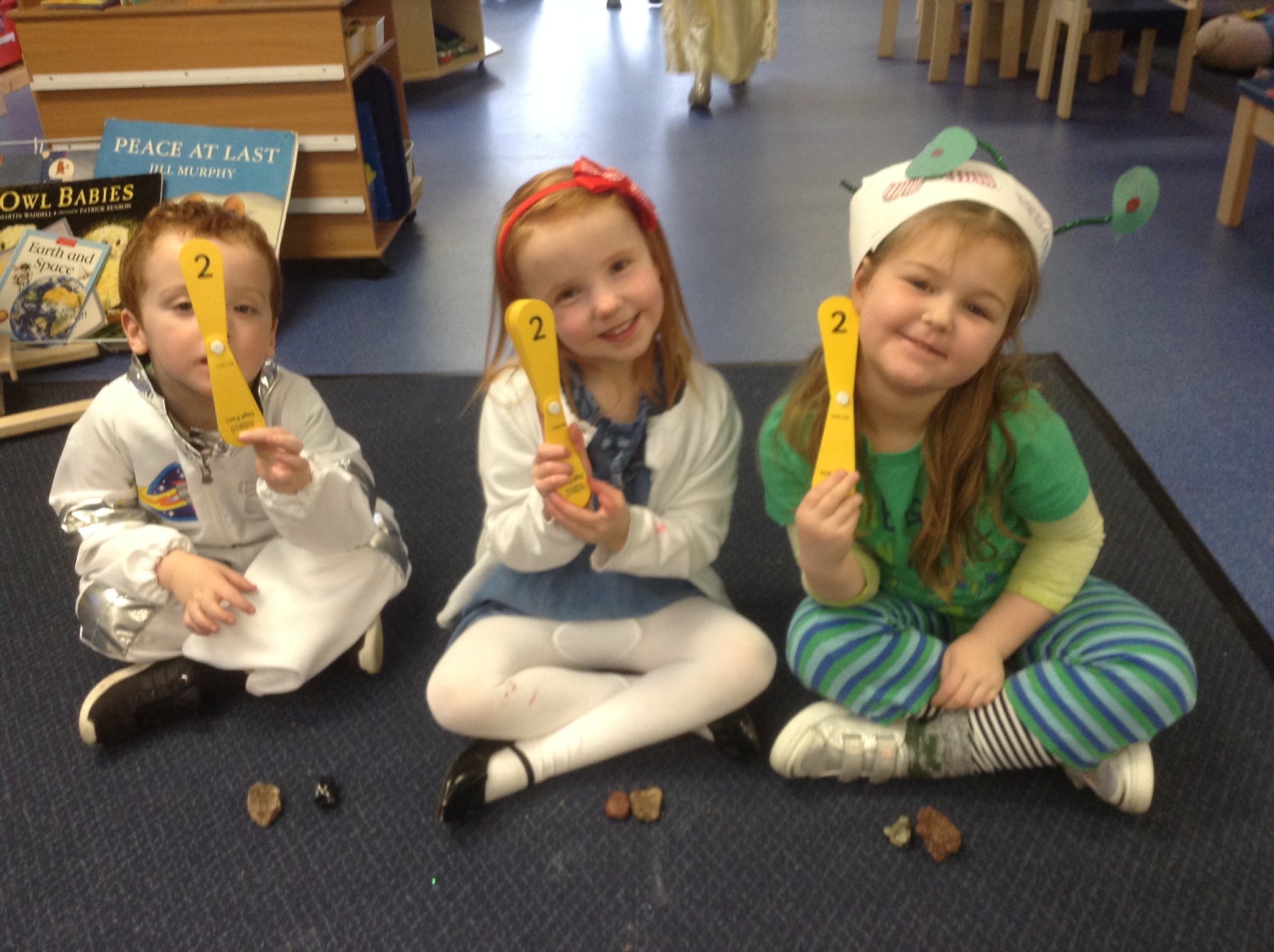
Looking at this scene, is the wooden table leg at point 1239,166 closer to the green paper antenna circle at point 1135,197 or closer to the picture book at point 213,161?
the green paper antenna circle at point 1135,197

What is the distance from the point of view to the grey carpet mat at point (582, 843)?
874 mm

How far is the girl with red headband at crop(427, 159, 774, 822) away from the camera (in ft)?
2.99

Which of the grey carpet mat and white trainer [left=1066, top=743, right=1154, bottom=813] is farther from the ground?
white trainer [left=1066, top=743, right=1154, bottom=813]

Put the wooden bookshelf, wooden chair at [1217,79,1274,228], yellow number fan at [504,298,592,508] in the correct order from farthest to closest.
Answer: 1. the wooden bookshelf
2. wooden chair at [1217,79,1274,228]
3. yellow number fan at [504,298,592,508]

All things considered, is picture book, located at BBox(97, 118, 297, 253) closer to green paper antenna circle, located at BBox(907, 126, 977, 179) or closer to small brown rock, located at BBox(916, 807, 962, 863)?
green paper antenna circle, located at BBox(907, 126, 977, 179)

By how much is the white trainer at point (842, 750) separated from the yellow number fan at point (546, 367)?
320mm

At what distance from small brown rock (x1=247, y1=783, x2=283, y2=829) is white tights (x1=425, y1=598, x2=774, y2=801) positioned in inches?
6.7

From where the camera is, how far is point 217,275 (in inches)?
35.5

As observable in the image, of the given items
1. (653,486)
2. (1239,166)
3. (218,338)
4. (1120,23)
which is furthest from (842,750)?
(1120,23)

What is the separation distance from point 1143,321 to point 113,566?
1.67 meters

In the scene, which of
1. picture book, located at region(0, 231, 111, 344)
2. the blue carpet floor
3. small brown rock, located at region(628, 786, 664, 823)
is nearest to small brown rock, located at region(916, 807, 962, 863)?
small brown rock, located at region(628, 786, 664, 823)

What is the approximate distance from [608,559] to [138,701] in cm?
52

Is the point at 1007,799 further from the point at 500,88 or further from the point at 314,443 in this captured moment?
the point at 500,88

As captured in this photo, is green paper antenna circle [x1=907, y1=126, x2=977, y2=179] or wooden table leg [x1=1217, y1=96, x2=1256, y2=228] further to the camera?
wooden table leg [x1=1217, y1=96, x2=1256, y2=228]
